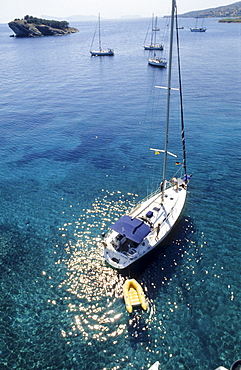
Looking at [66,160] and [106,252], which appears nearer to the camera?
[106,252]

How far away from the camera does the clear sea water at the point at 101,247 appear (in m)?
21.4

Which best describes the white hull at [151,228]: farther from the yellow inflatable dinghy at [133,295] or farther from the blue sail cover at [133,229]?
the yellow inflatable dinghy at [133,295]

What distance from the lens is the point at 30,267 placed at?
28297 millimetres

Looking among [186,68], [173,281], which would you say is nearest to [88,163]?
[173,281]

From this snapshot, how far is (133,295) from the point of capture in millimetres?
24125

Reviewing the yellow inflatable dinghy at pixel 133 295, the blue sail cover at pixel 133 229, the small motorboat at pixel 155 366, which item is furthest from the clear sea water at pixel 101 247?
the blue sail cover at pixel 133 229

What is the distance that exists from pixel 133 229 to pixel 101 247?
5.32 m

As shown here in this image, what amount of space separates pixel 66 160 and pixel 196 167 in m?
23.9

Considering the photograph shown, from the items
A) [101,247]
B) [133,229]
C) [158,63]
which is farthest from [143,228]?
[158,63]

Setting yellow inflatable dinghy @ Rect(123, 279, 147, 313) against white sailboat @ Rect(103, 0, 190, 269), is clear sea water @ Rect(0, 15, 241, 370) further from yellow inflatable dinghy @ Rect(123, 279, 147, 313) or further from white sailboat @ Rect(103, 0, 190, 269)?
white sailboat @ Rect(103, 0, 190, 269)

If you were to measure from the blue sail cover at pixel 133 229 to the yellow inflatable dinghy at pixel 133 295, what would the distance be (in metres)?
4.05

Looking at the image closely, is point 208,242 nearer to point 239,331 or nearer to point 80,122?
point 239,331

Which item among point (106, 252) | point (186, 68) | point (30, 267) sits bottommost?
point (30, 267)

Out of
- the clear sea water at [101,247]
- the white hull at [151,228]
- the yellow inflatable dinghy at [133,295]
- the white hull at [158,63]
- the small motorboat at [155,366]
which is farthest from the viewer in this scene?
the white hull at [158,63]
